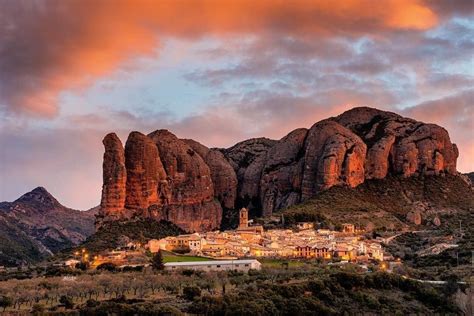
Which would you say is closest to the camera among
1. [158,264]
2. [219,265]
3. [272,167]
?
[158,264]

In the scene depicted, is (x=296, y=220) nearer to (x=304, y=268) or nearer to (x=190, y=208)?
(x=190, y=208)

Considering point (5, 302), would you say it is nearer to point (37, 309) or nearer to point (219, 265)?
point (37, 309)

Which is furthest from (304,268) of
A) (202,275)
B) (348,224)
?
(348,224)

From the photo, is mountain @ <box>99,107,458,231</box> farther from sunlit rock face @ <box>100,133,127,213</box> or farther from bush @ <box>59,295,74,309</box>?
bush @ <box>59,295,74,309</box>

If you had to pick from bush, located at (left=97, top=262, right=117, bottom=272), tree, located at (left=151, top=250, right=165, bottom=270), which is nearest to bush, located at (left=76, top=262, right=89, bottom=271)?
bush, located at (left=97, top=262, right=117, bottom=272)

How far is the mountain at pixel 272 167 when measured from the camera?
14562cm

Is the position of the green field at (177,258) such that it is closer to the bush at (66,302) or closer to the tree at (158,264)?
the tree at (158,264)

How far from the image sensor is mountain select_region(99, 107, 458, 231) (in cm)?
14562

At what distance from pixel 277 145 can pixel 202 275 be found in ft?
320

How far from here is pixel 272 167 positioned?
16500cm

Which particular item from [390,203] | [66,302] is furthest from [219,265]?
[390,203]

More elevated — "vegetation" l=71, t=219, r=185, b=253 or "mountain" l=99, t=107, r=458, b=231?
"mountain" l=99, t=107, r=458, b=231

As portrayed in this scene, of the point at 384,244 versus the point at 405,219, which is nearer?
the point at 384,244

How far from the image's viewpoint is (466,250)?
309 feet
